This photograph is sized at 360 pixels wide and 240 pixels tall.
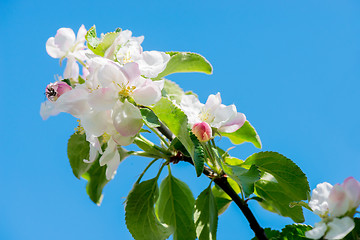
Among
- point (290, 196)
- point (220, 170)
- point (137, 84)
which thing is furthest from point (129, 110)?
point (290, 196)

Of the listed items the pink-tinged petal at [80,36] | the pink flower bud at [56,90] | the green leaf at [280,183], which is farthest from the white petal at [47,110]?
the green leaf at [280,183]

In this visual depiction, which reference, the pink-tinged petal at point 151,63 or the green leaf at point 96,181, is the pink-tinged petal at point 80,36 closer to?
the pink-tinged petal at point 151,63

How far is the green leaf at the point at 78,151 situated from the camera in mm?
887

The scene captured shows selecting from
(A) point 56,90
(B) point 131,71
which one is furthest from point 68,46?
(B) point 131,71

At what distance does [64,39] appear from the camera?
0.78m

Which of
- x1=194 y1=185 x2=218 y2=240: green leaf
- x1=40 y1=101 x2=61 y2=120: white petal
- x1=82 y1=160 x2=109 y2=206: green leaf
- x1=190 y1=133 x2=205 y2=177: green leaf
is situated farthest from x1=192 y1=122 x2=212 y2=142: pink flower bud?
x1=82 y1=160 x2=109 y2=206: green leaf

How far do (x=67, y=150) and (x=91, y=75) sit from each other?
0.31 metres

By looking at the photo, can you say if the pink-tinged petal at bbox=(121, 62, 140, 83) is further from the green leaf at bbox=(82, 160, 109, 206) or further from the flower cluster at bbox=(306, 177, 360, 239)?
the green leaf at bbox=(82, 160, 109, 206)

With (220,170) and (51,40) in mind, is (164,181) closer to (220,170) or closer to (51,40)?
(220,170)

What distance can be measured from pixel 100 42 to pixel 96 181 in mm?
417

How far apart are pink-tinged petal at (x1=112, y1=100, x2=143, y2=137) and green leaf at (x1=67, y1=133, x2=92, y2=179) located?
11.5 inches

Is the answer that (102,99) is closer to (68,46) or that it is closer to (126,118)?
(126,118)

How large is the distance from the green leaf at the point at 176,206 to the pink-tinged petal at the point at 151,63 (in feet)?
0.90

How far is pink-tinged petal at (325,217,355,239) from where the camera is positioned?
499mm
